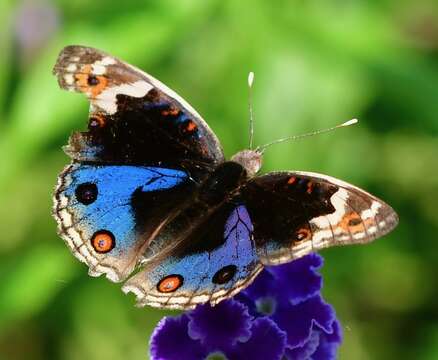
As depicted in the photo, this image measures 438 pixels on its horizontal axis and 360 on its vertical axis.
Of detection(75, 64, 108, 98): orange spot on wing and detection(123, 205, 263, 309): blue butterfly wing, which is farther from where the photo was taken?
detection(75, 64, 108, 98): orange spot on wing

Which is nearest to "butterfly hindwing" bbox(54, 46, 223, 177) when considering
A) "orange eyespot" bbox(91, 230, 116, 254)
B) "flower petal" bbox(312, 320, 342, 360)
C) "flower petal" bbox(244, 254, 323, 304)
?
"orange eyespot" bbox(91, 230, 116, 254)

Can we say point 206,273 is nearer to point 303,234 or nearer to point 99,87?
point 303,234

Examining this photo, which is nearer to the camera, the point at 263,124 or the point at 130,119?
the point at 130,119

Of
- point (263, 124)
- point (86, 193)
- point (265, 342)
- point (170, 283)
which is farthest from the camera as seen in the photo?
point (263, 124)

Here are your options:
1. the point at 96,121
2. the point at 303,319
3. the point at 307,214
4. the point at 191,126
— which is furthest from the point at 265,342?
the point at 96,121

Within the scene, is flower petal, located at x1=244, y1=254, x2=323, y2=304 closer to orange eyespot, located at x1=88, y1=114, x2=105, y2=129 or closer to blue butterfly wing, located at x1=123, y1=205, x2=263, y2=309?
blue butterfly wing, located at x1=123, y1=205, x2=263, y2=309
